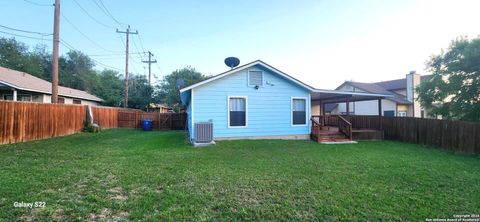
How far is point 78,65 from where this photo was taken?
123 feet

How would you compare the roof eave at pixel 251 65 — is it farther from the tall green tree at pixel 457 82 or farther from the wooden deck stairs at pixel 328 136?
the tall green tree at pixel 457 82

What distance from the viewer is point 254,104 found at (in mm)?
10766

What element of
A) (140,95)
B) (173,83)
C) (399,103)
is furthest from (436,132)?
(173,83)

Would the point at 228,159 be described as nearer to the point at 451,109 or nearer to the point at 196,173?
the point at 196,173

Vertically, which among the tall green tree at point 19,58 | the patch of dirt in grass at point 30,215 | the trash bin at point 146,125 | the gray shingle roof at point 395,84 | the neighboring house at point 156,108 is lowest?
the patch of dirt in grass at point 30,215

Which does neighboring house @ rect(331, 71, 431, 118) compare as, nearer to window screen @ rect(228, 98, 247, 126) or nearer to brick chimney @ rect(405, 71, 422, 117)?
brick chimney @ rect(405, 71, 422, 117)

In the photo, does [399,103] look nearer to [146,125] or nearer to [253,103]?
[253,103]

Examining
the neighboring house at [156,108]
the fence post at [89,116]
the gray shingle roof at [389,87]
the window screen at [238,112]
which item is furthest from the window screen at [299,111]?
the neighboring house at [156,108]

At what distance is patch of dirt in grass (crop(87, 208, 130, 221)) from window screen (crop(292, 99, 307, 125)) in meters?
9.53

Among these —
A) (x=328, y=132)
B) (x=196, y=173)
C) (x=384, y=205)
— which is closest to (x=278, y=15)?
(x=328, y=132)

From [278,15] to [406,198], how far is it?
444 inches

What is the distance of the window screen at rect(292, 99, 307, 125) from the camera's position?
11492 mm

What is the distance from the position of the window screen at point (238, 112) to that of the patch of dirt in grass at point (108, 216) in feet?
24.7

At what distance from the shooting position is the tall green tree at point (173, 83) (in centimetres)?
2766
